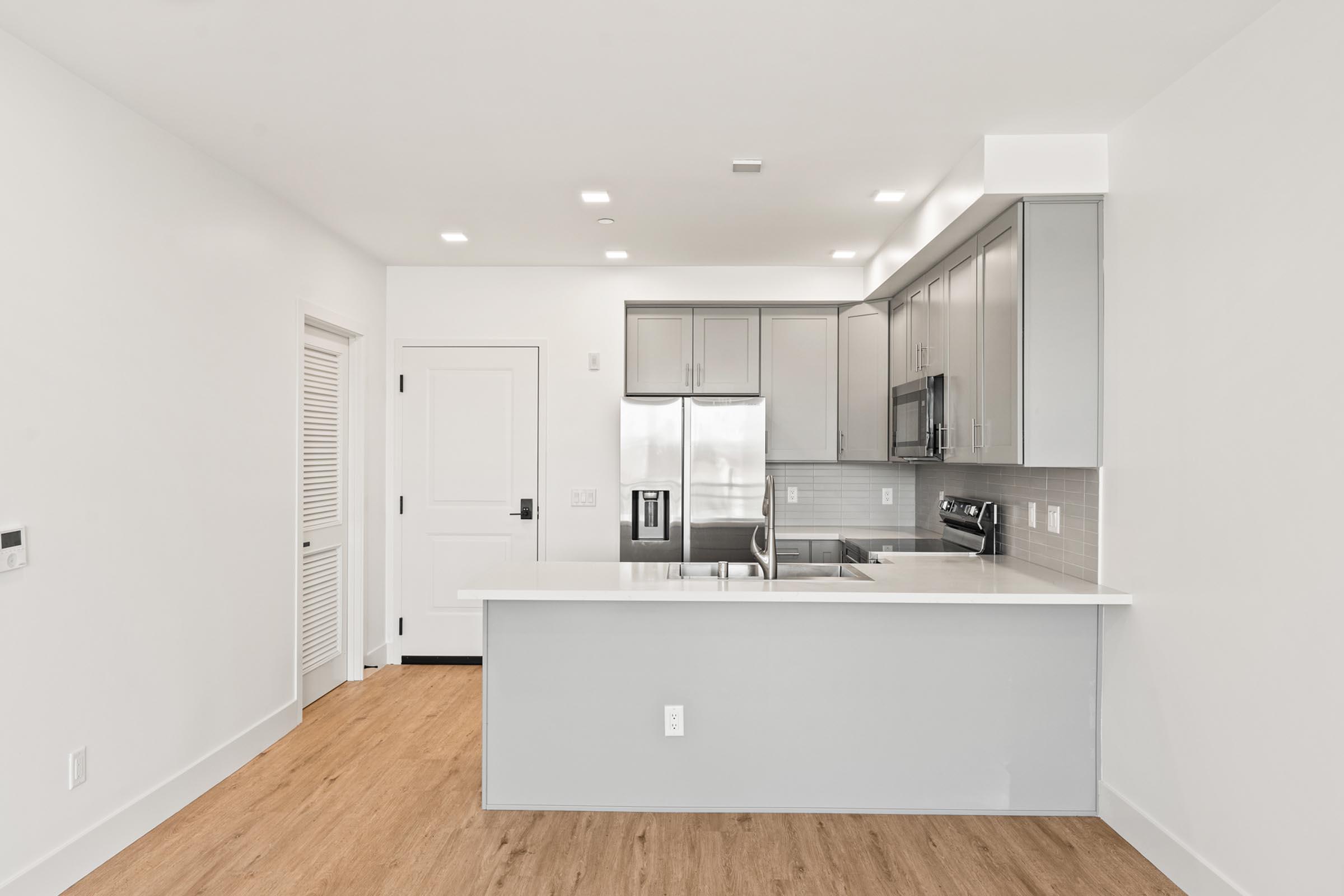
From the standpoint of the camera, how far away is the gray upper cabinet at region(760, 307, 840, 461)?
4.82 metres

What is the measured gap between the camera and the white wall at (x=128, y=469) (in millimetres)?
2121

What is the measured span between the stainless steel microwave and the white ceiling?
0.89 metres

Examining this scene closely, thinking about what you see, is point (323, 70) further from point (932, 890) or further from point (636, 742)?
point (932, 890)

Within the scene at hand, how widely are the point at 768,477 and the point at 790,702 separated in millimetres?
868

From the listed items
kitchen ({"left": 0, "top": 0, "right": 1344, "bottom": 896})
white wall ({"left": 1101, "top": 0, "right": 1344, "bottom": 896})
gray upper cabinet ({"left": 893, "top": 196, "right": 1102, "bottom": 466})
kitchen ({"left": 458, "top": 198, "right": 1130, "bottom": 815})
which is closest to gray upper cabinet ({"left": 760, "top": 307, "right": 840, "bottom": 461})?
kitchen ({"left": 0, "top": 0, "right": 1344, "bottom": 896})

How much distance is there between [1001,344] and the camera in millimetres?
2922

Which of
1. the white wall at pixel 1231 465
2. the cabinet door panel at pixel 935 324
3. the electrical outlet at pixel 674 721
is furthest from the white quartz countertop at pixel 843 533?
the white wall at pixel 1231 465

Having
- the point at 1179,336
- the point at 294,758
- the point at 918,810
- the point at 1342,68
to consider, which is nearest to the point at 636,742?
the point at 918,810

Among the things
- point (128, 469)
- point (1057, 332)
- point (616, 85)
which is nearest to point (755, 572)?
point (1057, 332)

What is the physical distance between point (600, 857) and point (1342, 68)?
2.94m

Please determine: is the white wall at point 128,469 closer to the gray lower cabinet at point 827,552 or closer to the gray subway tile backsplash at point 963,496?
the gray subway tile backsplash at point 963,496

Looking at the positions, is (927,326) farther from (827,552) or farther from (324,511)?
(324,511)

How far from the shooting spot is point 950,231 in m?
3.17

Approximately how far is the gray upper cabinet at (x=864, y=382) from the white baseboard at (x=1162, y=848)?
7.18 feet
